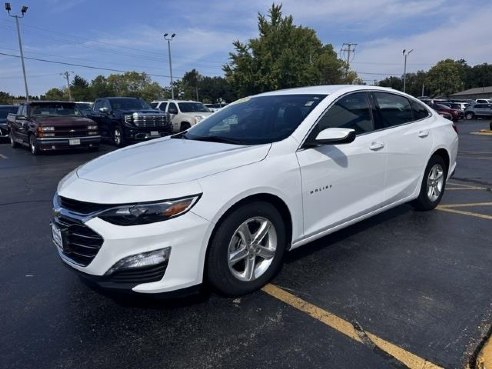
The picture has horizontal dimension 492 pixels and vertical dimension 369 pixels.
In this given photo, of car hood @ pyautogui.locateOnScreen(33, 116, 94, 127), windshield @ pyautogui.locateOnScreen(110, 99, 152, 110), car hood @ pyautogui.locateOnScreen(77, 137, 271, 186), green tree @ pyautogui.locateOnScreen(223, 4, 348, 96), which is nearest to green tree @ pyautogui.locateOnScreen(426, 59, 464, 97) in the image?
green tree @ pyautogui.locateOnScreen(223, 4, 348, 96)

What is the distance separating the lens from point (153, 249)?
8.91 feet

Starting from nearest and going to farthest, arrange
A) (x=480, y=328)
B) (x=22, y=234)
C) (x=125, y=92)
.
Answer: (x=480, y=328) → (x=22, y=234) → (x=125, y=92)

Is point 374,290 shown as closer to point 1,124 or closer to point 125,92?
point 1,124

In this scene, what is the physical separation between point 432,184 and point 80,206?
14.6ft

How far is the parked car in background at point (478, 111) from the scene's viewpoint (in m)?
36.9

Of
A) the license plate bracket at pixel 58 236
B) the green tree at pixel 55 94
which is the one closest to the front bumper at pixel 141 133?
the license plate bracket at pixel 58 236

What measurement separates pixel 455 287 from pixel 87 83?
133 metres

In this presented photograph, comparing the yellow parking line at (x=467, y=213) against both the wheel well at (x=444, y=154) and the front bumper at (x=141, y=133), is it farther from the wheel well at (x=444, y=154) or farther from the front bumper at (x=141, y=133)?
the front bumper at (x=141, y=133)

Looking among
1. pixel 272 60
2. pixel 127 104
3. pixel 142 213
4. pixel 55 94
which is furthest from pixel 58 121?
pixel 55 94

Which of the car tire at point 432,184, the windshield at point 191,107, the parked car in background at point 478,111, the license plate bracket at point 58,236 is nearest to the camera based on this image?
the license plate bracket at point 58,236

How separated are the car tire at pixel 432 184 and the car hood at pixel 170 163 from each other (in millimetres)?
2817

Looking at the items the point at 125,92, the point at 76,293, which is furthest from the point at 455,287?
the point at 125,92

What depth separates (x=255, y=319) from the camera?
301 cm

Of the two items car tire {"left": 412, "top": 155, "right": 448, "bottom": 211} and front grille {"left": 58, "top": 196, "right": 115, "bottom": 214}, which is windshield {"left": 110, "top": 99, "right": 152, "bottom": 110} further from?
front grille {"left": 58, "top": 196, "right": 115, "bottom": 214}
